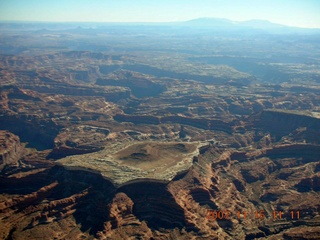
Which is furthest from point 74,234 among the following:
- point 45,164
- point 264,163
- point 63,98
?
point 63,98

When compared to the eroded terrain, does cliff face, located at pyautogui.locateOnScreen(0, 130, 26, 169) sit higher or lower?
lower

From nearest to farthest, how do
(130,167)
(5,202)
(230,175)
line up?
(5,202) < (130,167) < (230,175)

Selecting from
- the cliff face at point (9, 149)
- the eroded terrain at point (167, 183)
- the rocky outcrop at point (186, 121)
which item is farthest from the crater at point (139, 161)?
the rocky outcrop at point (186, 121)

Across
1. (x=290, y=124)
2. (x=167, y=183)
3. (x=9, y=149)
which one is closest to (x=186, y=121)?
(x=290, y=124)

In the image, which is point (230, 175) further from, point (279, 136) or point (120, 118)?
point (120, 118)

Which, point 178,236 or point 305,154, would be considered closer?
point 178,236
